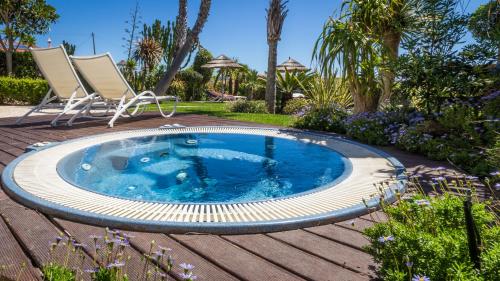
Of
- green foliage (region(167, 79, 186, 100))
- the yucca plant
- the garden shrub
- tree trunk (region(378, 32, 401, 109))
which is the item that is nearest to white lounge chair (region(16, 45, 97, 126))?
the garden shrub

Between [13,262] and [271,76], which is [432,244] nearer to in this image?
[13,262]

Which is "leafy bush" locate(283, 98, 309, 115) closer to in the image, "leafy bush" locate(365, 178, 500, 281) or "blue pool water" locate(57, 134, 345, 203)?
"blue pool water" locate(57, 134, 345, 203)

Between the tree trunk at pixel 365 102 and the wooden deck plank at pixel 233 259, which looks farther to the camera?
the tree trunk at pixel 365 102

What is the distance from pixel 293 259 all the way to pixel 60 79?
7.21 meters

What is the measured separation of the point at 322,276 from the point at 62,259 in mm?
1252

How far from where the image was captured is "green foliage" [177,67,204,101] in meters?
21.4

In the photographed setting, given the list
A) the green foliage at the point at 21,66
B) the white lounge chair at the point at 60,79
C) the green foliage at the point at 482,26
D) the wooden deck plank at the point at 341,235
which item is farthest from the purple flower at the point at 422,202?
the green foliage at the point at 21,66

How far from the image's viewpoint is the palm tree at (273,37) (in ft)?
39.9

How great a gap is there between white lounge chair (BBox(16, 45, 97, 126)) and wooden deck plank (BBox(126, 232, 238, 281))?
224 inches

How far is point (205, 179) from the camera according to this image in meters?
4.36

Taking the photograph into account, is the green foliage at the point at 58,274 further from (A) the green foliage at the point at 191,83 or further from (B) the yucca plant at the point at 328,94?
(A) the green foliage at the point at 191,83

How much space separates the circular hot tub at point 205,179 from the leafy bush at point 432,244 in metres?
0.19

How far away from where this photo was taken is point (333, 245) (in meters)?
1.96

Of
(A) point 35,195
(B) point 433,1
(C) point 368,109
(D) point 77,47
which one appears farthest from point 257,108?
(D) point 77,47
